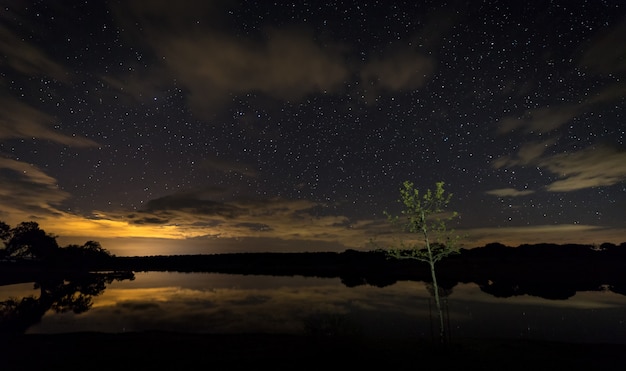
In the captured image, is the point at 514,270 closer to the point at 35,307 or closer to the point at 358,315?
the point at 358,315

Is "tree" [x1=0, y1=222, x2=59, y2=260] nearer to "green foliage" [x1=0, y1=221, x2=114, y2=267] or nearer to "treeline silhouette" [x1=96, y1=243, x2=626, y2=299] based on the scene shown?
"green foliage" [x1=0, y1=221, x2=114, y2=267]

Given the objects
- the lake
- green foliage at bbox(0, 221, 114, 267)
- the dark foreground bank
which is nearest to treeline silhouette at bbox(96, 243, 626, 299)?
the lake

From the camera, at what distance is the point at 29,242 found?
140 m

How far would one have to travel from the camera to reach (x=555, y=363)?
18.2 m

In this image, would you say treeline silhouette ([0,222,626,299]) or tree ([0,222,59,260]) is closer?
treeline silhouette ([0,222,626,299])

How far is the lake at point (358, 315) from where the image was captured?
105 ft

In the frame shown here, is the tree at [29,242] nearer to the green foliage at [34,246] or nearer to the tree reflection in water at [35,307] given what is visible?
the green foliage at [34,246]

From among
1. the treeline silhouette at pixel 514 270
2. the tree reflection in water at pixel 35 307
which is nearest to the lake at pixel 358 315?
the tree reflection in water at pixel 35 307

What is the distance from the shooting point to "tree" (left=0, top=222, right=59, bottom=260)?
139625 mm

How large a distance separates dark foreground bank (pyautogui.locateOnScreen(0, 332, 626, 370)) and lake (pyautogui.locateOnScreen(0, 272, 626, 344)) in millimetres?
3767

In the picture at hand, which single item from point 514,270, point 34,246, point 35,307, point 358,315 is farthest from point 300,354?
point 34,246

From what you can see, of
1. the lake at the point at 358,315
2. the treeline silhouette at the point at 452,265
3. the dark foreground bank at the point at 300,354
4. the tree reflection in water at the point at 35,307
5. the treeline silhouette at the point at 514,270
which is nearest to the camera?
the dark foreground bank at the point at 300,354

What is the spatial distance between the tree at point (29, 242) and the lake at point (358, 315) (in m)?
105

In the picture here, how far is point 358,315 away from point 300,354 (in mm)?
21638
